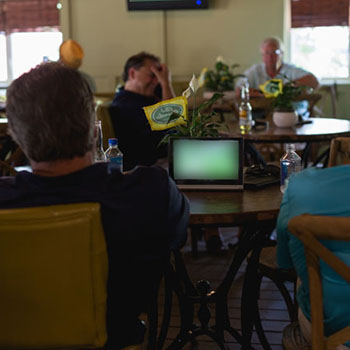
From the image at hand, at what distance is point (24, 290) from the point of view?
1.25 meters

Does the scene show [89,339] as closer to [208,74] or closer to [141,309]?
[141,309]

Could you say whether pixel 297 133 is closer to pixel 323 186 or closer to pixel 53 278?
pixel 323 186

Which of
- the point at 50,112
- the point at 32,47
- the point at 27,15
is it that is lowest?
the point at 50,112

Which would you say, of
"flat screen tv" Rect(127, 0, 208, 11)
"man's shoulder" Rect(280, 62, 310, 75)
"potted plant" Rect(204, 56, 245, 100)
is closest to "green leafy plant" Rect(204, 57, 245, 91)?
"potted plant" Rect(204, 56, 245, 100)

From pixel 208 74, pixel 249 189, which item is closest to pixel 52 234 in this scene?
pixel 249 189

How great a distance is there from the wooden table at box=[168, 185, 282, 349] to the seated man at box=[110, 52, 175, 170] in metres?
1.48

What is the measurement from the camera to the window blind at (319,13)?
6.80 metres

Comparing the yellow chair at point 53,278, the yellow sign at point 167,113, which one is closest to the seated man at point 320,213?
the yellow chair at point 53,278

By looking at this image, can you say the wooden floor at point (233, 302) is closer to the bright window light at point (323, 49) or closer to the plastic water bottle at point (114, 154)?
the plastic water bottle at point (114, 154)

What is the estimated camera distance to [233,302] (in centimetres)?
291

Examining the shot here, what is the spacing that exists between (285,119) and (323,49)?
3.53 m

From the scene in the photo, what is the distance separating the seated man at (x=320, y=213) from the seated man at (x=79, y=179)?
281 millimetres

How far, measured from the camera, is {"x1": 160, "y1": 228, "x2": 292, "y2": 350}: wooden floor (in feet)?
8.24

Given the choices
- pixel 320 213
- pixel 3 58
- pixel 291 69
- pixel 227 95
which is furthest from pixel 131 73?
pixel 3 58
